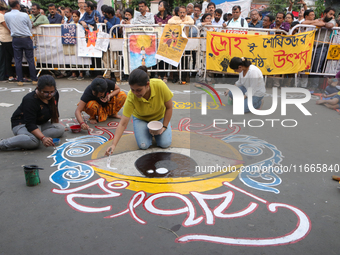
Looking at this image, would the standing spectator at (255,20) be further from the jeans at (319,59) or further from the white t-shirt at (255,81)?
the white t-shirt at (255,81)

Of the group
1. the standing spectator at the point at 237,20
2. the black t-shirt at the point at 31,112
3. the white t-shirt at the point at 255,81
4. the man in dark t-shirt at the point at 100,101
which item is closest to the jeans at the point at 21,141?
the black t-shirt at the point at 31,112

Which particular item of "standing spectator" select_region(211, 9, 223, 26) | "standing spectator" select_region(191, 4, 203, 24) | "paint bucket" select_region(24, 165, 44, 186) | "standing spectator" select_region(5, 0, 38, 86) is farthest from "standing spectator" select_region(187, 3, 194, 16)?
"paint bucket" select_region(24, 165, 44, 186)

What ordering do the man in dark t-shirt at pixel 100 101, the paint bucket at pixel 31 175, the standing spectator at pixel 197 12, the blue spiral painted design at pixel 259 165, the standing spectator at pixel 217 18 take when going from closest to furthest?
the paint bucket at pixel 31 175
the blue spiral painted design at pixel 259 165
the man in dark t-shirt at pixel 100 101
the standing spectator at pixel 217 18
the standing spectator at pixel 197 12

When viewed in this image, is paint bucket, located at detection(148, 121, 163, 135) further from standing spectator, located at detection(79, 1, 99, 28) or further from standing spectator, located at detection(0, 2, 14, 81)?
standing spectator, located at detection(0, 2, 14, 81)

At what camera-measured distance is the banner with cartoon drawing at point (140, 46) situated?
7.38 m

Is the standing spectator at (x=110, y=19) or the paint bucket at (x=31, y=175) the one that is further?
the standing spectator at (x=110, y=19)

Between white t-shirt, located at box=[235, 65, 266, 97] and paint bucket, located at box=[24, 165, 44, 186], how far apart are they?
13.9 feet

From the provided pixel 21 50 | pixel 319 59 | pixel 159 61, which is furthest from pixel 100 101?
pixel 319 59

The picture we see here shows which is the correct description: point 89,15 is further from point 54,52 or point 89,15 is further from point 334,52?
point 334,52

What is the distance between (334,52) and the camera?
7.36 meters

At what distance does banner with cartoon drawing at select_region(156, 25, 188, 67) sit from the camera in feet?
24.0

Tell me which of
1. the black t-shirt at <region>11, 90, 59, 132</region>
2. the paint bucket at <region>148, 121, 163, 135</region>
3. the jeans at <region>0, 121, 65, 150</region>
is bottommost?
the jeans at <region>0, 121, 65, 150</region>

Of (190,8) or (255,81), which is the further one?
(190,8)

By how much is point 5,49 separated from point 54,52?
1.27m
